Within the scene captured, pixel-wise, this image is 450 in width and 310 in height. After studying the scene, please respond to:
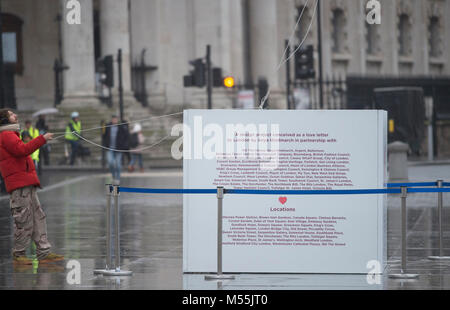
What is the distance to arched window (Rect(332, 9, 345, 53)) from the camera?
56875 millimetres

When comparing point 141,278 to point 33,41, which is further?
point 33,41

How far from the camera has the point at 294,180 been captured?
1094 centimetres

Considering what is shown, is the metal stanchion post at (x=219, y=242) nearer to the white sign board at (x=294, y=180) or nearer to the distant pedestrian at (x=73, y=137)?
the white sign board at (x=294, y=180)

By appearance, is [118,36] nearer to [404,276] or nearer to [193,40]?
[193,40]

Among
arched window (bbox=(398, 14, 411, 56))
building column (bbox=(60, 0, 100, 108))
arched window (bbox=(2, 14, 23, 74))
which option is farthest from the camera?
arched window (bbox=(398, 14, 411, 56))

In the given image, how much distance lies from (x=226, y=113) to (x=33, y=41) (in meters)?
39.6

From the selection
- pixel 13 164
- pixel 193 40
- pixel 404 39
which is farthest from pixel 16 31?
pixel 13 164

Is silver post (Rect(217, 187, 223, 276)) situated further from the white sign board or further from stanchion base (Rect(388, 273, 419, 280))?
stanchion base (Rect(388, 273, 419, 280))

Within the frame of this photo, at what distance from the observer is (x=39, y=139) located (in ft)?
38.9

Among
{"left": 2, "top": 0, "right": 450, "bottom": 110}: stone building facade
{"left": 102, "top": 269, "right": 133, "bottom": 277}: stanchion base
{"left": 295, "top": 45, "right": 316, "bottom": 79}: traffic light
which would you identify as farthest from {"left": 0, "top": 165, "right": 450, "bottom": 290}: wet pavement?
{"left": 2, "top": 0, "right": 450, "bottom": 110}: stone building facade

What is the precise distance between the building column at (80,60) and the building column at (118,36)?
1256mm

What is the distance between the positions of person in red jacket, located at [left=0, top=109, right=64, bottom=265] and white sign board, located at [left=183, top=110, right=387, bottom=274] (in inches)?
88.4
